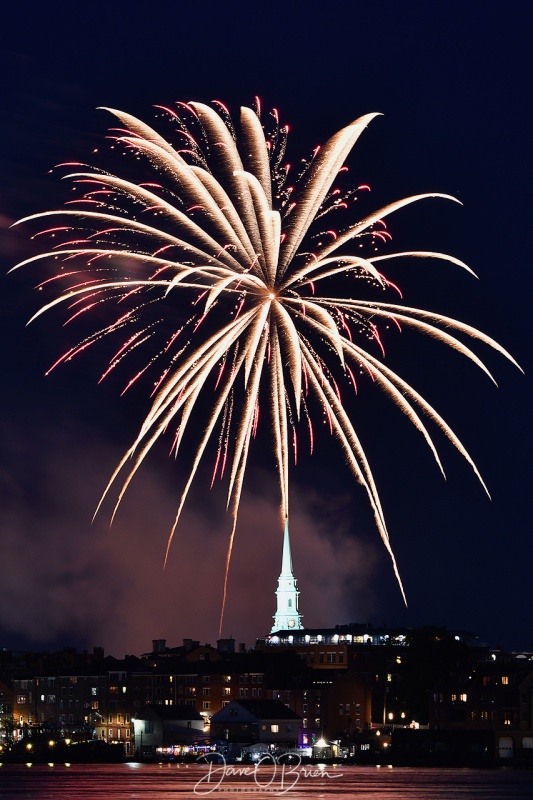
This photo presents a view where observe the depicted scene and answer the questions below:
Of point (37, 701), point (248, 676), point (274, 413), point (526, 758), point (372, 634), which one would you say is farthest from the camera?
point (372, 634)

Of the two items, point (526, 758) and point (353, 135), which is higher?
point (353, 135)

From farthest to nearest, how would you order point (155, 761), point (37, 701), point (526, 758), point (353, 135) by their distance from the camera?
point (37, 701)
point (155, 761)
point (526, 758)
point (353, 135)

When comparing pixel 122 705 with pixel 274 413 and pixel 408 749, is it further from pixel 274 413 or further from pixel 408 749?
pixel 274 413

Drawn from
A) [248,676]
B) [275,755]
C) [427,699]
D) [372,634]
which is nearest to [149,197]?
[275,755]

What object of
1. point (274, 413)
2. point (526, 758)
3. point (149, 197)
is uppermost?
point (149, 197)
